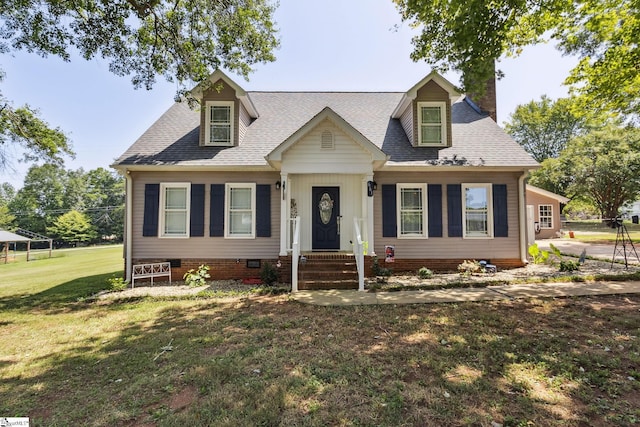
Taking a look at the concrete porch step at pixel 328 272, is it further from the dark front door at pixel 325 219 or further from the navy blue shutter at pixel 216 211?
the navy blue shutter at pixel 216 211

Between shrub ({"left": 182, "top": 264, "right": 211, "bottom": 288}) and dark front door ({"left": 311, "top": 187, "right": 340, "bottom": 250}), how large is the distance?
11.5 ft

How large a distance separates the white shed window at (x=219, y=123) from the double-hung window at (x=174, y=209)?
1870 mm

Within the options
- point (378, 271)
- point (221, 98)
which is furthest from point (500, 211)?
point (221, 98)

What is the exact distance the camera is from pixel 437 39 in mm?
8273

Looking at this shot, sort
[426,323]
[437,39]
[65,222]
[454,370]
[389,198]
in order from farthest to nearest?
[65,222] → [389,198] → [437,39] → [426,323] → [454,370]

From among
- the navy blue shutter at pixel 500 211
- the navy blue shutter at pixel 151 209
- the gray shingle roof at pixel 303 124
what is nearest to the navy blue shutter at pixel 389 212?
the gray shingle roof at pixel 303 124

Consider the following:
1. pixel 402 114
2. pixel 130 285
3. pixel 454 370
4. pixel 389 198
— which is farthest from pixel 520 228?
pixel 130 285

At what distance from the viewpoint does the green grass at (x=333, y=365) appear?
2639 millimetres

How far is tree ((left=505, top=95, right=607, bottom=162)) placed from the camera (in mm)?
41375

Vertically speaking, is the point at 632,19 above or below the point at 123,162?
above

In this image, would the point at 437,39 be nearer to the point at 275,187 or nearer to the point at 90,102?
the point at 275,187

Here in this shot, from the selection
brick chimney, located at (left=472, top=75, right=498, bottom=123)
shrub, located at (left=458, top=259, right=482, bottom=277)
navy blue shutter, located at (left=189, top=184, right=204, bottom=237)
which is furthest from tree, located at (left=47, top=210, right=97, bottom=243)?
brick chimney, located at (left=472, top=75, right=498, bottom=123)

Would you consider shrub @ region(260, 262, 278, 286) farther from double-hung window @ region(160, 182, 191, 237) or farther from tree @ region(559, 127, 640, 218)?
tree @ region(559, 127, 640, 218)

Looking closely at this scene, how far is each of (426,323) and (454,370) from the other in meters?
1.55
